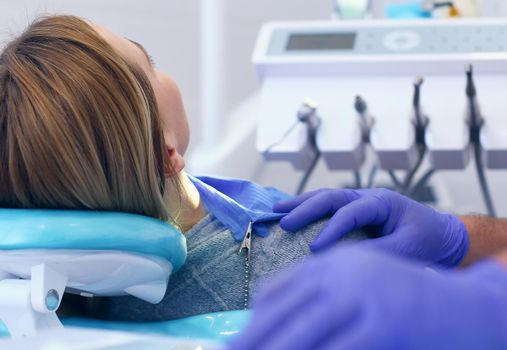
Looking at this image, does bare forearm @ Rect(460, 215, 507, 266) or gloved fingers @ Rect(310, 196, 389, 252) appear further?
bare forearm @ Rect(460, 215, 507, 266)

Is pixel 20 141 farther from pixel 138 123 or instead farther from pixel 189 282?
pixel 189 282

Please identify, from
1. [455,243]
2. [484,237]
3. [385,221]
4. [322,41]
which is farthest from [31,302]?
[322,41]

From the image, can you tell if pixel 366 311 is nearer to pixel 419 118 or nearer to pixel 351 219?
pixel 351 219

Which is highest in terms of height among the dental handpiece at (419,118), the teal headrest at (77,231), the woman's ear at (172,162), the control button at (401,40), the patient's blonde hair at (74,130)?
the patient's blonde hair at (74,130)

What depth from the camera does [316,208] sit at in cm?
110

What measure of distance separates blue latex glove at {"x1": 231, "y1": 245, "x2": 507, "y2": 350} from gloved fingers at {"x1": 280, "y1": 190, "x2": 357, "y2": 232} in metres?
0.60

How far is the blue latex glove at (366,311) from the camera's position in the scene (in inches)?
17.3

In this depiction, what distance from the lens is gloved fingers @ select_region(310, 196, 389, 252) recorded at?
1.05 m

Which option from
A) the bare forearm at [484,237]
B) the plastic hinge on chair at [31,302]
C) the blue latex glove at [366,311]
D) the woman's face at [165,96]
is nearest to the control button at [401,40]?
the bare forearm at [484,237]

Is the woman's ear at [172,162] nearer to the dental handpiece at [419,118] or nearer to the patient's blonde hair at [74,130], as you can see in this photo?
the patient's blonde hair at [74,130]

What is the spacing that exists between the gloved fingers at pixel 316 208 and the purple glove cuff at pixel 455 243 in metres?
0.17

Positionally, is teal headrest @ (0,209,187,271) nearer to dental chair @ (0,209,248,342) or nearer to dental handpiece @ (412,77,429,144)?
dental chair @ (0,209,248,342)

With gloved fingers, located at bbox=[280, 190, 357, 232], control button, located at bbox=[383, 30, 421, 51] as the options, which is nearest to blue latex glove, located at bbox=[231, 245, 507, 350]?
gloved fingers, located at bbox=[280, 190, 357, 232]

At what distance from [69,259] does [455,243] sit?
0.61 meters
